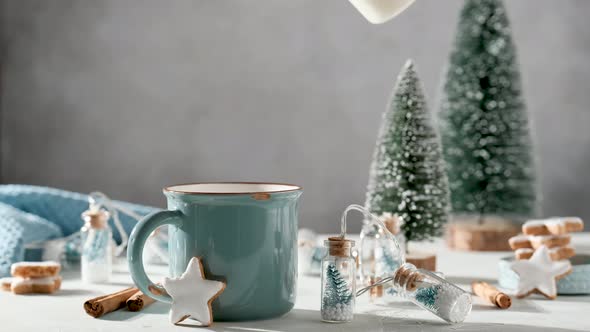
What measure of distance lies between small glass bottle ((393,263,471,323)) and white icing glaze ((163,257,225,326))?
0.20 meters

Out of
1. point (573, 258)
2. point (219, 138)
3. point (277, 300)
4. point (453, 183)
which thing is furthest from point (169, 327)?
point (219, 138)

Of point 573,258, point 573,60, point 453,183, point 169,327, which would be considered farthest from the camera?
point 573,60

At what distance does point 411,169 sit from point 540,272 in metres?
0.24

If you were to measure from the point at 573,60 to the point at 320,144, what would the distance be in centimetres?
72

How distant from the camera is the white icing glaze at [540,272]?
35.2 inches

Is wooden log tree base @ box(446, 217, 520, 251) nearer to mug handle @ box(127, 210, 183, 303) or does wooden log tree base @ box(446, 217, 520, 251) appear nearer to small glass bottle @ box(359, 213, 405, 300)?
small glass bottle @ box(359, 213, 405, 300)

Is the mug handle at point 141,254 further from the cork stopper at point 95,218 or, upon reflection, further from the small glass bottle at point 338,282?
the cork stopper at point 95,218

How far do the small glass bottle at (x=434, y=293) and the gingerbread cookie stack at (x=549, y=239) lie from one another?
230 millimetres

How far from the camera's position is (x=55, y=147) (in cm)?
209

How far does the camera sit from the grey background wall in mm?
2031

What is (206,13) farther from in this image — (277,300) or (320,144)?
(277,300)

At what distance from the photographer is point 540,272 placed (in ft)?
2.95

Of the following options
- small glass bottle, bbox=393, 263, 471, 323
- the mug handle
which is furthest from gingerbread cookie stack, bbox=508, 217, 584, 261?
the mug handle

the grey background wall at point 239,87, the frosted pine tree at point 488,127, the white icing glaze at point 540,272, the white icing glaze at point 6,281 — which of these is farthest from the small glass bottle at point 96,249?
the grey background wall at point 239,87
